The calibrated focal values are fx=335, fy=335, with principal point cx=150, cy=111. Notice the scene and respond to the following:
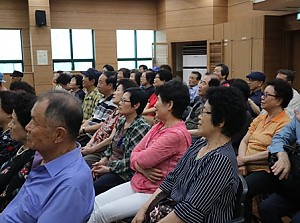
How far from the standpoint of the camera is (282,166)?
6.86ft

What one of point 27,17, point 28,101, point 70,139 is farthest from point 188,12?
point 70,139

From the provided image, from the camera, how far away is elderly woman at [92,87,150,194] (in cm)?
255

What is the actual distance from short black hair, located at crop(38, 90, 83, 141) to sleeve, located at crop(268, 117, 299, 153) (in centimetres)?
144

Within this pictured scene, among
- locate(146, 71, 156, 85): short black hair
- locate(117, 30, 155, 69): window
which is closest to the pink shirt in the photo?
locate(146, 71, 156, 85): short black hair

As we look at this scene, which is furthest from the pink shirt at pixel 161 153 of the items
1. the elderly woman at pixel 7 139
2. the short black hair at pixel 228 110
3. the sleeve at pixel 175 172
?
the elderly woman at pixel 7 139

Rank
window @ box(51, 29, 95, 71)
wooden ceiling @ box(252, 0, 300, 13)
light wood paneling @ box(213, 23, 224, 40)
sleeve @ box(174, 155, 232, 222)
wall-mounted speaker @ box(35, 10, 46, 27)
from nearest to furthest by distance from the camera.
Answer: sleeve @ box(174, 155, 232, 222) < wooden ceiling @ box(252, 0, 300, 13) < light wood paneling @ box(213, 23, 224, 40) < wall-mounted speaker @ box(35, 10, 46, 27) < window @ box(51, 29, 95, 71)

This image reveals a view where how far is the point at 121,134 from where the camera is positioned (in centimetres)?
277

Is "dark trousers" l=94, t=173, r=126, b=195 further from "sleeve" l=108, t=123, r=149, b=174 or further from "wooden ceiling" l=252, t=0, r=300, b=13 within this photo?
"wooden ceiling" l=252, t=0, r=300, b=13

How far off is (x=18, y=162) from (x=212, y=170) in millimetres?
1148

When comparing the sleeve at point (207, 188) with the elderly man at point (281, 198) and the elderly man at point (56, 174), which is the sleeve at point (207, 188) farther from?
the elderly man at point (281, 198)

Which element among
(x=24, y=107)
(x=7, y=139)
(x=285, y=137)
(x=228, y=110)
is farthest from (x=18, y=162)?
(x=285, y=137)

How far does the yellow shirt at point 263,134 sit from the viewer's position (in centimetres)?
253

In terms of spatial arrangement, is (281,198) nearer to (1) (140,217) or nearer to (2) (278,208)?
(2) (278,208)

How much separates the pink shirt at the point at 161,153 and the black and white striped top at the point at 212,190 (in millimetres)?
470
